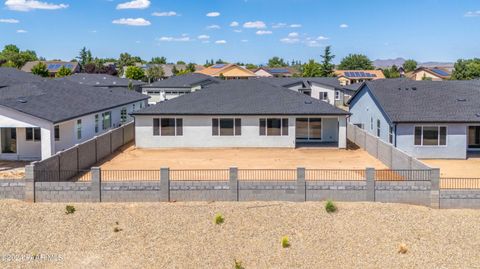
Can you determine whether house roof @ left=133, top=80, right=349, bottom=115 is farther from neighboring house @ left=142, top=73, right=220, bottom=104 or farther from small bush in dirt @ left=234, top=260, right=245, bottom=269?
neighboring house @ left=142, top=73, right=220, bottom=104

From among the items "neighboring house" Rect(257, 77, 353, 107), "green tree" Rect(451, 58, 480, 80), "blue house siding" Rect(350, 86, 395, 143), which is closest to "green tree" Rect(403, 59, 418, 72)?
"green tree" Rect(451, 58, 480, 80)

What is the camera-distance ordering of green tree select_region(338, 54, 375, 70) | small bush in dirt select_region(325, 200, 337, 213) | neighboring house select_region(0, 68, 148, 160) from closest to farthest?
small bush in dirt select_region(325, 200, 337, 213) < neighboring house select_region(0, 68, 148, 160) < green tree select_region(338, 54, 375, 70)

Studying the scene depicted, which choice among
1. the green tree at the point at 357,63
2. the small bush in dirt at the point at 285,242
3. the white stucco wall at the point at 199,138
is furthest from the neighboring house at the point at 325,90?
the green tree at the point at 357,63

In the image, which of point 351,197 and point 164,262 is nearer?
point 164,262

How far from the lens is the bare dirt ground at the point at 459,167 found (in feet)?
86.0

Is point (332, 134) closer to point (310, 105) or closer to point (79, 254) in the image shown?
point (310, 105)

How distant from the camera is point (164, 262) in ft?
56.4

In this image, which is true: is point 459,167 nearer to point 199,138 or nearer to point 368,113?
point 368,113

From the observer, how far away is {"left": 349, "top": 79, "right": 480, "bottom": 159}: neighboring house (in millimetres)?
30641

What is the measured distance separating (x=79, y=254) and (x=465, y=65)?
79.2 metres

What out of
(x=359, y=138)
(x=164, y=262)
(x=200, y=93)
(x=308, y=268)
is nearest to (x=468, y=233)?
(x=308, y=268)

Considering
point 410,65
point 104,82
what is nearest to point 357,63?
point 410,65

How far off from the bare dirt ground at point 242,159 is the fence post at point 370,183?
22.3 feet

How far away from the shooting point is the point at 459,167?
92.8 ft
